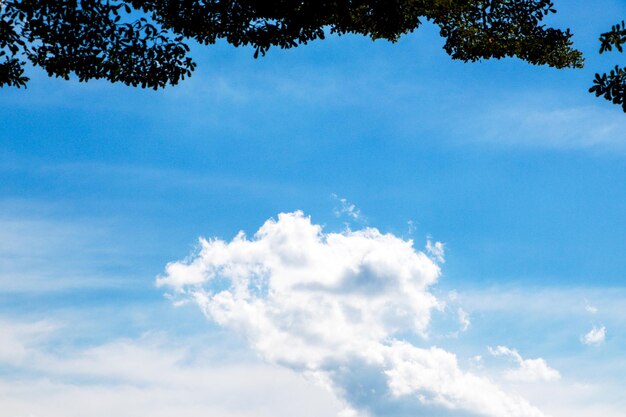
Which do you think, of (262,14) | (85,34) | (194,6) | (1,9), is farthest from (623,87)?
(1,9)

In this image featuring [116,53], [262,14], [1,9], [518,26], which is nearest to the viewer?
[1,9]

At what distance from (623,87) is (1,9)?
13348 mm

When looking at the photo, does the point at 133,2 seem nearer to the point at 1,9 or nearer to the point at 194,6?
the point at 194,6

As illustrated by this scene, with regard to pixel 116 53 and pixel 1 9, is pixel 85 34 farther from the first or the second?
pixel 1 9

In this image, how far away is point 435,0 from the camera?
→ 17.5 metres

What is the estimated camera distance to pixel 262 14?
55.1 ft

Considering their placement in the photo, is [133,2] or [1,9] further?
[133,2]

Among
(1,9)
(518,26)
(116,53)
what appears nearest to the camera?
(1,9)

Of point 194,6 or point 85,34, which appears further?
point 194,6

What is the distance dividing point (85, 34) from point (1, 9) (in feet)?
6.11

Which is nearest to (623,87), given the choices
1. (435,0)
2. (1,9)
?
(435,0)

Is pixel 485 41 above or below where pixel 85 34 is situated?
above

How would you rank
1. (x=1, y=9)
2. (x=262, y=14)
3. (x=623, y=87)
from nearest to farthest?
1. (x=623, y=87)
2. (x=1, y=9)
3. (x=262, y=14)

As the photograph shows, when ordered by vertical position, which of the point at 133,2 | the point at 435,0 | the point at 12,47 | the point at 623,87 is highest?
the point at 435,0
